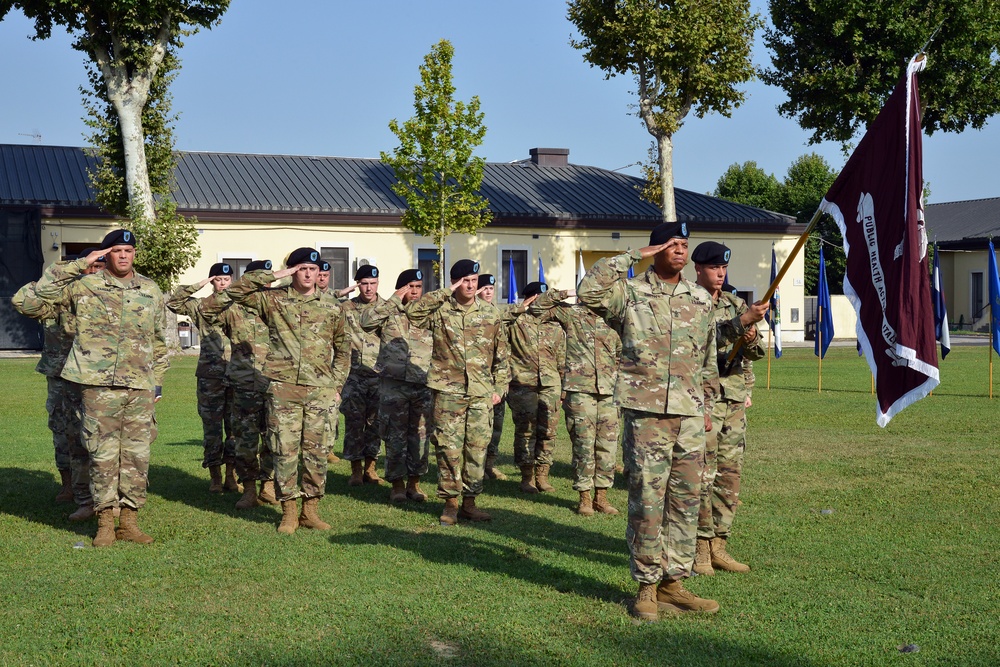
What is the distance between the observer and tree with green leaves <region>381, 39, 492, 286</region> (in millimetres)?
32125

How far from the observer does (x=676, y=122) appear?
3234 cm

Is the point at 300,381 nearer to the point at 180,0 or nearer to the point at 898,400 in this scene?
the point at 898,400

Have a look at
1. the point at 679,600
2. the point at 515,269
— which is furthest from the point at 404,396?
the point at 515,269

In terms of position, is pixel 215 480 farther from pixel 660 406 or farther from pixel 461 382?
pixel 660 406

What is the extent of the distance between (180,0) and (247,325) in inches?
729

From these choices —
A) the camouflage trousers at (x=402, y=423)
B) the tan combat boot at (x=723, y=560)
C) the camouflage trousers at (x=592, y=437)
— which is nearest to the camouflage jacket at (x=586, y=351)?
the camouflage trousers at (x=592, y=437)

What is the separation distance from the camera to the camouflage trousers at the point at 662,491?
6.55 meters

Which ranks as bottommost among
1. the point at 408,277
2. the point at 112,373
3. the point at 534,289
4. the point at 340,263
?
the point at 112,373

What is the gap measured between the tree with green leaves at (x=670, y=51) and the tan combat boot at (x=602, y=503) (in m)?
23.2

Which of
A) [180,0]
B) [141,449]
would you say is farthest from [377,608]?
[180,0]

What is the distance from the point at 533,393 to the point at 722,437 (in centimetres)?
412

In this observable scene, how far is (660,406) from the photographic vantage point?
21.5 ft

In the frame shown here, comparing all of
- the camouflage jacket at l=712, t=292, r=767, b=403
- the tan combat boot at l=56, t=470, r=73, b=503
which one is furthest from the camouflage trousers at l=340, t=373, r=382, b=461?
the camouflage jacket at l=712, t=292, r=767, b=403

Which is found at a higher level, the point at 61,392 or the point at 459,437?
the point at 61,392
